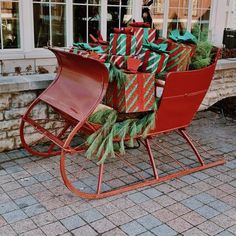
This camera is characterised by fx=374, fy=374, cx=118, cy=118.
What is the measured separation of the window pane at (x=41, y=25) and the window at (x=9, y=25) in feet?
1.11

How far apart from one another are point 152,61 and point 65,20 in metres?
4.44

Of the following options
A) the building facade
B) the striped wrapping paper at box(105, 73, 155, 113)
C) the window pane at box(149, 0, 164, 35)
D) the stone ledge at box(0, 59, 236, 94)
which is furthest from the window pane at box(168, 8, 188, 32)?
the striped wrapping paper at box(105, 73, 155, 113)

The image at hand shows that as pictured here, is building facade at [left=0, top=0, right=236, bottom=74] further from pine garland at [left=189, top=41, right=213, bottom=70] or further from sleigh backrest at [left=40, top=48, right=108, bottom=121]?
sleigh backrest at [left=40, top=48, right=108, bottom=121]

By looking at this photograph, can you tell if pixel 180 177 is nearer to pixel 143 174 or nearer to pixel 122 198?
pixel 143 174

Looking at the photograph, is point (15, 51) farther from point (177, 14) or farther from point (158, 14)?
point (177, 14)

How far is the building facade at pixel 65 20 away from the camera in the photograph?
687cm

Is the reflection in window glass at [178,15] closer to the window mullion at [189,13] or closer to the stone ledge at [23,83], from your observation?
the window mullion at [189,13]

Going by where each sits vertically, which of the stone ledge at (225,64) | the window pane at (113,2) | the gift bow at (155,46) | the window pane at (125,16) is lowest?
the stone ledge at (225,64)

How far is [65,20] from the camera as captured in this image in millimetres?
7391

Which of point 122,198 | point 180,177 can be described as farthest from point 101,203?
point 180,177

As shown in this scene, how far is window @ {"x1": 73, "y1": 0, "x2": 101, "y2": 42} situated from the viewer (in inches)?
295

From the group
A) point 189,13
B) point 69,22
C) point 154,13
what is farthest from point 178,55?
point 189,13

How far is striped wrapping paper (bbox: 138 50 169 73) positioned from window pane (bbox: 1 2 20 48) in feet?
13.7

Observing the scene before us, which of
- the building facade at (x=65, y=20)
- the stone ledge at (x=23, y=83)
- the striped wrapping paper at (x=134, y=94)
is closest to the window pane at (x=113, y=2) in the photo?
the building facade at (x=65, y=20)
